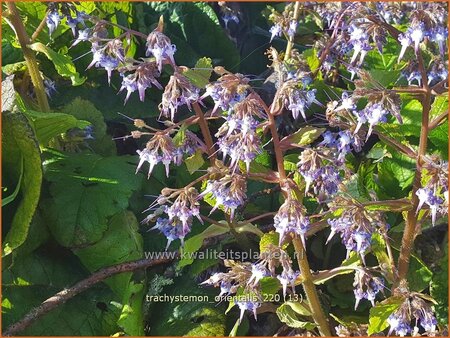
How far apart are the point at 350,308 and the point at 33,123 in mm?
1121

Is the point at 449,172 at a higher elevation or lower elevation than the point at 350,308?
higher

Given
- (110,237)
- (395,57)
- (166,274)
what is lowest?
(166,274)

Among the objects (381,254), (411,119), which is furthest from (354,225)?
(411,119)

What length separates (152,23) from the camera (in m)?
2.81

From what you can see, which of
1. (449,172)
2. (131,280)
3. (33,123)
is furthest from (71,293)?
(449,172)

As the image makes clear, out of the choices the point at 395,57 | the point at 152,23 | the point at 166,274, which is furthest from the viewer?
the point at 152,23

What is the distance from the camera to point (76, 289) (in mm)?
1977

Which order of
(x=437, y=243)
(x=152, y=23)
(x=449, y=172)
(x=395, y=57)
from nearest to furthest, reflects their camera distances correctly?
(x=449, y=172), (x=437, y=243), (x=395, y=57), (x=152, y=23)

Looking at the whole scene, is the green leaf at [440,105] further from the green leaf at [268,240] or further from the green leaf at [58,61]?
the green leaf at [58,61]

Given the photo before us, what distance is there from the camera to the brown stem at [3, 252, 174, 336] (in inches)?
74.4

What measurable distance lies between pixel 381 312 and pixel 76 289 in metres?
0.89

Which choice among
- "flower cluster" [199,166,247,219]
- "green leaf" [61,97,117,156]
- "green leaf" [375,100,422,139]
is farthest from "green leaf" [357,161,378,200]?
"green leaf" [61,97,117,156]

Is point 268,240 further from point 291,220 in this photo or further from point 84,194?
point 84,194

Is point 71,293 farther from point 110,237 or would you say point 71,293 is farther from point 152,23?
point 152,23
